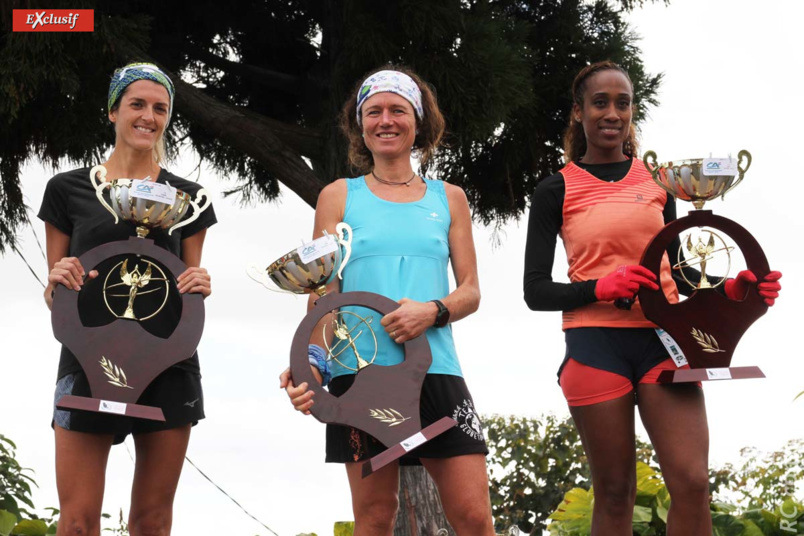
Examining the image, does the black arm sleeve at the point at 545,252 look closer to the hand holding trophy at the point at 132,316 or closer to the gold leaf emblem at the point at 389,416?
the gold leaf emblem at the point at 389,416

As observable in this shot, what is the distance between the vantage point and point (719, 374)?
2758 millimetres

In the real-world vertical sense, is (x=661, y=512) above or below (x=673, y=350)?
below

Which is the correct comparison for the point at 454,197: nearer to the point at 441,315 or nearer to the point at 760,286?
the point at 441,315

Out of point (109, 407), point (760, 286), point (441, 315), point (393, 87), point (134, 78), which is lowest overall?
point (109, 407)

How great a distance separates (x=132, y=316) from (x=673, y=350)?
5.06 ft

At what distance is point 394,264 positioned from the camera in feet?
9.22

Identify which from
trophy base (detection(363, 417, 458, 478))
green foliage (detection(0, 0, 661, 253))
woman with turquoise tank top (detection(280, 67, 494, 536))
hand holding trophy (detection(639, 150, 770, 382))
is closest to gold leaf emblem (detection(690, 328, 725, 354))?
hand holding trophy (detection(639, 150, 770, 382))

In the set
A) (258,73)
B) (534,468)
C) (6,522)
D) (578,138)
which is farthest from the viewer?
(258,73)

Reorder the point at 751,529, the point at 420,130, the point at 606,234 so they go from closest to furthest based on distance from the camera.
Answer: the point at 606,234 → the point at 420,130 → the point at 751,529

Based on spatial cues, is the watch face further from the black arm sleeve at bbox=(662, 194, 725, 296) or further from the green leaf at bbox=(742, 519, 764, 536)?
the green leaf at bbox=(742, 519, 764, 536)

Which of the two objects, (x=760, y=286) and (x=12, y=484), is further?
(x=12, y=484)

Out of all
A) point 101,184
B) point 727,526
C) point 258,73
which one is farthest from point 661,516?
point 258,73

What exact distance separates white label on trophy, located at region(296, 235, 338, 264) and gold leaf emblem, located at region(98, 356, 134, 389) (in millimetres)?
630

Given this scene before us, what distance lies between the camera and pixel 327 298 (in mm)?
2658
